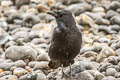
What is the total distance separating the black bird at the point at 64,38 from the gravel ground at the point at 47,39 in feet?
1.41

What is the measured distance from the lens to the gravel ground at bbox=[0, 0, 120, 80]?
23.6 ft

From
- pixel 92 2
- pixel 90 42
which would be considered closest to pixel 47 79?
pixel 90 42

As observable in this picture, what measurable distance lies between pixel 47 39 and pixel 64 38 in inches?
133

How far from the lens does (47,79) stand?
6.95m

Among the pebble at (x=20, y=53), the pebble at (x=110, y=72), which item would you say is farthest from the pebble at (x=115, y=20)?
the pebble at (x=110, y=72)

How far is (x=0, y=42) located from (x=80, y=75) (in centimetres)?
341

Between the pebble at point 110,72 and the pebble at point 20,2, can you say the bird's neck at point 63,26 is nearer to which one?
the pebble at point 110,72

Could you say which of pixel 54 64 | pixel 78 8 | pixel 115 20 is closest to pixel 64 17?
pixel 54 64

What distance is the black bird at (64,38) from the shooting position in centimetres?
659

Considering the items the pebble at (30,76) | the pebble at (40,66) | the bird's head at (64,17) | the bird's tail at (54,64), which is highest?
the bird's head at (64,17)

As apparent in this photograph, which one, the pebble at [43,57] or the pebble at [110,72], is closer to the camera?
the pebble at [110,72]

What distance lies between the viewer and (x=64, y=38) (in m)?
6.59

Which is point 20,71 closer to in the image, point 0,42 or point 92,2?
point 0,42

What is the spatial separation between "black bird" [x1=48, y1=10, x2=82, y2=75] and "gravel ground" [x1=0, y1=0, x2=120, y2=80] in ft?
1.41
